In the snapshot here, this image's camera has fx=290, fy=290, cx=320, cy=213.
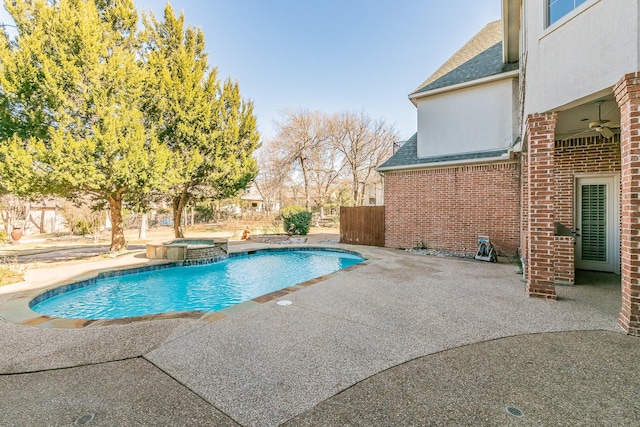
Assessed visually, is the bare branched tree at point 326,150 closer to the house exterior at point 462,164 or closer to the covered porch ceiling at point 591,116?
the house exterior at point 462,164

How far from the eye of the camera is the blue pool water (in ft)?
20.2

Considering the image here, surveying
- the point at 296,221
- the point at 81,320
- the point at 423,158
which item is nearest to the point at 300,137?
the point at 296,221

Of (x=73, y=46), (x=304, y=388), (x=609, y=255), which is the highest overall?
(x=73, y=46)

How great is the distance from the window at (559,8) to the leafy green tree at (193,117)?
1142 cm

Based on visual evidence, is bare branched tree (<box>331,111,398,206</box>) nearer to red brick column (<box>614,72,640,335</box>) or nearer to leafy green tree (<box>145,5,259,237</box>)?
leafy green tree (<box>145,5,259,237</box>)

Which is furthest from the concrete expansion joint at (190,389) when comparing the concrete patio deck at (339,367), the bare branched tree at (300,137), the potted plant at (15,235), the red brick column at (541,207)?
the bare branched tree at (300,137)

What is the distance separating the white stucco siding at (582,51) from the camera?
134 inches

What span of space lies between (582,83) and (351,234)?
33.7ft

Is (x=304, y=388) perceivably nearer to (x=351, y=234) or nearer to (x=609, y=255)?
(x=609, y=255)

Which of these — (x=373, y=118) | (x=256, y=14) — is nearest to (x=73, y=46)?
(x=256, y=14)

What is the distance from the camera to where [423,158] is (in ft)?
36.7

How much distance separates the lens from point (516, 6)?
7480 millimetres

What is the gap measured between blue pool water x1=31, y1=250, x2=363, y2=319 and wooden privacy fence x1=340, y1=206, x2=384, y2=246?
5.59ft

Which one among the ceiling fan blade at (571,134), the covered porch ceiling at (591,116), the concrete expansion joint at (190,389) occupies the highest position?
the ceiling fan blade at (571,134)
